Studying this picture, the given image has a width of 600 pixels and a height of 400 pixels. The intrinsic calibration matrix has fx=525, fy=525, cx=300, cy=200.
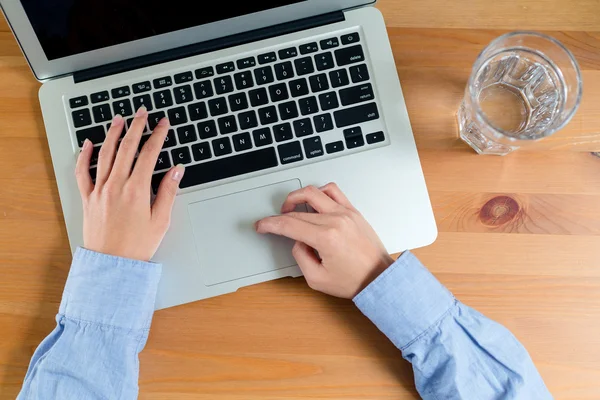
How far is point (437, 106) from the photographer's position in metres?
0.69

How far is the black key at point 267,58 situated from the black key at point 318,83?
0.18ft

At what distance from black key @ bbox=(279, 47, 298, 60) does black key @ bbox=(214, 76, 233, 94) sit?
0.24ft

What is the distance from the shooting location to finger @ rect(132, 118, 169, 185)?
2.09ft

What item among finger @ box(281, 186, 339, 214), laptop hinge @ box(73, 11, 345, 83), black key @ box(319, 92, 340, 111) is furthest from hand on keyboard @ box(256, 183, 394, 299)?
laptop hinge @ box(73, 11, 345, 83)

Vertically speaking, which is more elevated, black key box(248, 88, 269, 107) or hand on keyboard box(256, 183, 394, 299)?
black key box(248, 88, 269, 107)

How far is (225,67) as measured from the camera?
2.19ft

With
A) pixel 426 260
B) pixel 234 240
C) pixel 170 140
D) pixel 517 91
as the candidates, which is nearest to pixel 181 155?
pixel 170 140

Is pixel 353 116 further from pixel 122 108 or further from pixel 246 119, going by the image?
pixel 122 108

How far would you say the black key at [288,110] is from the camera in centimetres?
66

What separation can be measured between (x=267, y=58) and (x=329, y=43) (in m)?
0.08

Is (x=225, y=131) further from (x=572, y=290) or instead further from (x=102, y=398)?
(x=572, y=290)

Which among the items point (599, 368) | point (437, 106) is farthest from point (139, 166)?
point (599, 368)

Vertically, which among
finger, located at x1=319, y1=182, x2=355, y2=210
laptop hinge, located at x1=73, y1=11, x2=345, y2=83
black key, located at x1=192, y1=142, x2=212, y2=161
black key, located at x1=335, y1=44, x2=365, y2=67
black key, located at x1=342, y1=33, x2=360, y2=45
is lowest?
finger, located at x1=319, y1=182, x2=355, y2=210

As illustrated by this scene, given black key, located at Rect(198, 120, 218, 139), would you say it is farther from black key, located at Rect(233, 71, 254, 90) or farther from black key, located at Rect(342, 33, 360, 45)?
black key, located at Rect(342, 33, 360, 45)
